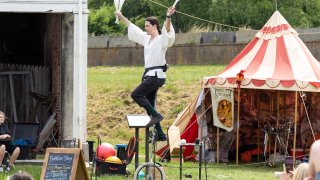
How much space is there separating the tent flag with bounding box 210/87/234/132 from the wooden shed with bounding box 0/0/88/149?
268cm

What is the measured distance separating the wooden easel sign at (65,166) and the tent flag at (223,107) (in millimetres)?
6154

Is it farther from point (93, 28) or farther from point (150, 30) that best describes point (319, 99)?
point (93, 28)

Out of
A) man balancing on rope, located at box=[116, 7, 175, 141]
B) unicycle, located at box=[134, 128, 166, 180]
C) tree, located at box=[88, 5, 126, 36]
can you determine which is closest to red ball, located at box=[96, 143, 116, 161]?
man balancing on rope, located at box=[116, 7, 175, 141]

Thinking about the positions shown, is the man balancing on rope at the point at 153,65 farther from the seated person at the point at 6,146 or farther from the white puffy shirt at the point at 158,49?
the seated person at the point at 6,146

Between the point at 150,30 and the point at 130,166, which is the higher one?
the point at 150,30

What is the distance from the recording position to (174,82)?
1064 inches

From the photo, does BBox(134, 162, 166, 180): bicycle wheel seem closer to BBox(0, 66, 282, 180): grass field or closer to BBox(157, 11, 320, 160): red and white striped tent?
BBox(157, 11, 320, 160): red and white striped tent

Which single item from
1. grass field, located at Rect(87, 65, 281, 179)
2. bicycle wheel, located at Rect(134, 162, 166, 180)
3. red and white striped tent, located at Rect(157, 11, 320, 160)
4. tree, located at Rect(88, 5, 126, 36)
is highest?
tree, located at Rect(88, 5, 126, 36)

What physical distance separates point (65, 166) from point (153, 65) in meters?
2.01

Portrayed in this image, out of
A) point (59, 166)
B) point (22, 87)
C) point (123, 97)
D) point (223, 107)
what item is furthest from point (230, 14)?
point (59, 166)

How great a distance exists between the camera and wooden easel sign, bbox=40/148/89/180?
12.8m

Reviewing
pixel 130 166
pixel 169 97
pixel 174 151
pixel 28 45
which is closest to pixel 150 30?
pixel 130 166

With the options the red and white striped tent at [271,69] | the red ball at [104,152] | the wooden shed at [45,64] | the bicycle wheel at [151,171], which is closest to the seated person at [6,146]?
the red ball at [104,152]

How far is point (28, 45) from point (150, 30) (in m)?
8.34
